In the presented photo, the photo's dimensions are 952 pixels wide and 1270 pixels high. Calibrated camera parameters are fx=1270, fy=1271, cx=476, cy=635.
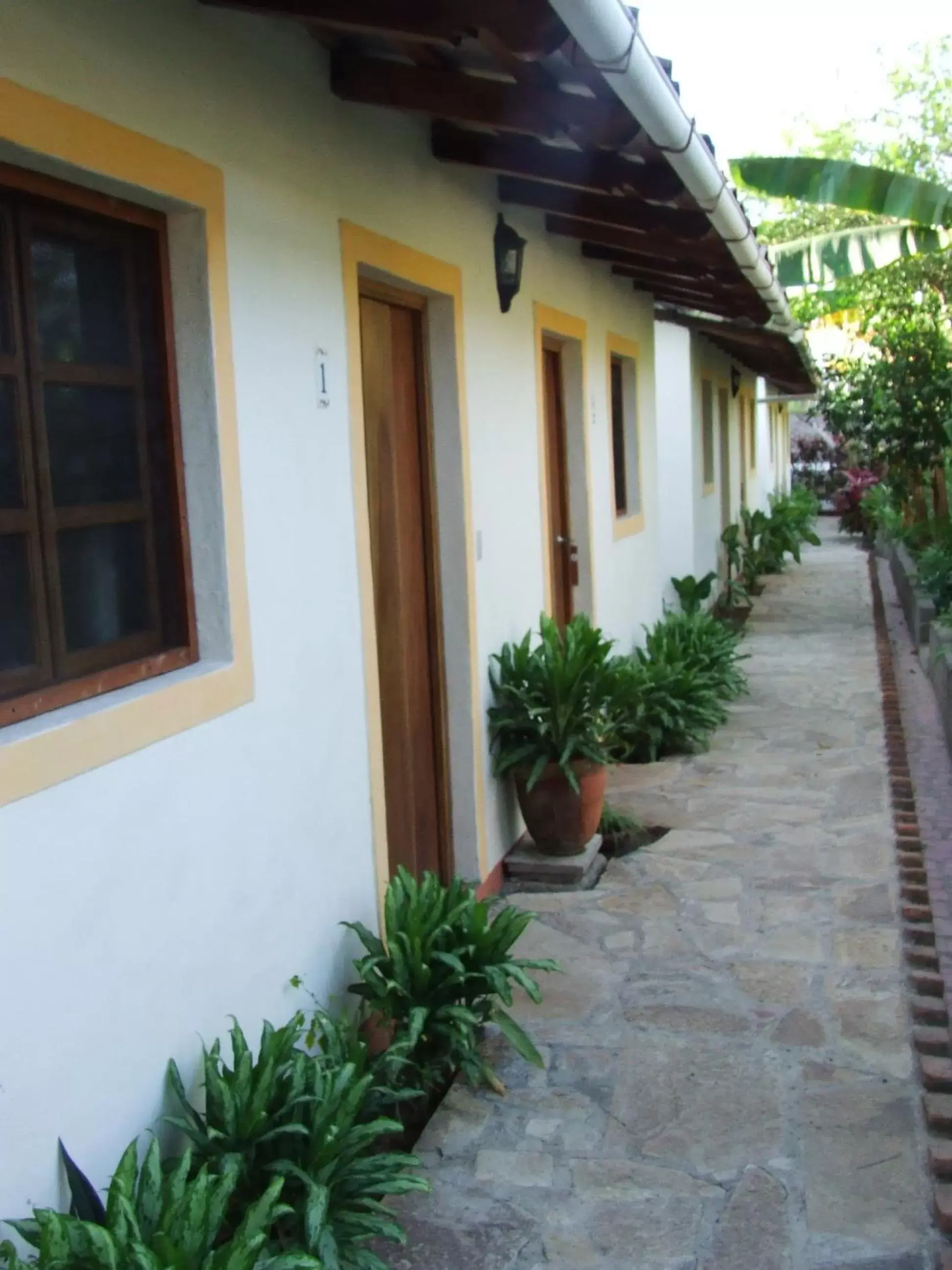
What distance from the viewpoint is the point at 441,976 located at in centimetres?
379

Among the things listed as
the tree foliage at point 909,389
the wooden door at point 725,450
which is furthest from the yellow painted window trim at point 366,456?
the wooden door at point 725,450

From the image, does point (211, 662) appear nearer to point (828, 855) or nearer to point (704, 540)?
point (828, 855)

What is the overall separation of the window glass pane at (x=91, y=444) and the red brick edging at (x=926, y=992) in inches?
102

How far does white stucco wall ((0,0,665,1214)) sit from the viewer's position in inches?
95.0

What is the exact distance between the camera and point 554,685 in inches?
216

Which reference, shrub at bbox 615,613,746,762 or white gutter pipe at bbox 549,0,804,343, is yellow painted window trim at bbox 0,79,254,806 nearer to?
white gutter pipe at bbox 549,0,804,343

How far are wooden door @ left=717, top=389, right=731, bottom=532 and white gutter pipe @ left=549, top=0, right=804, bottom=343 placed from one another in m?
9.42

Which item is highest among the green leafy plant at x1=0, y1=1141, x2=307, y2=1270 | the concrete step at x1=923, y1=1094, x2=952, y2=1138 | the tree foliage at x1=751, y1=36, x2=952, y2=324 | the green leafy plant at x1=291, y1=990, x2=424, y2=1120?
the tree foliage at x1=751, y1=36, x2=952, y2=324

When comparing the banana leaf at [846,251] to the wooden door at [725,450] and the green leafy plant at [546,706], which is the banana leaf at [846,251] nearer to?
the wooden door at [725,450]

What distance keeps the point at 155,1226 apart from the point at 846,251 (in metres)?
10.9

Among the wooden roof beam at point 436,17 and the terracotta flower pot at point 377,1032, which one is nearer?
the wooden roof beam at point 436,17

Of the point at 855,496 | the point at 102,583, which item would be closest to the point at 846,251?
the point at 102,583

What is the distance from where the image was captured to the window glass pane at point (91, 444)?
2686 millimetres

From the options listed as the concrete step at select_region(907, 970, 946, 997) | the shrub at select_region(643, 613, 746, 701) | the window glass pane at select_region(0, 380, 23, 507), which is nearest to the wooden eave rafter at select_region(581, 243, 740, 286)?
the shrub at select_region(643, 613, 746, 701)
